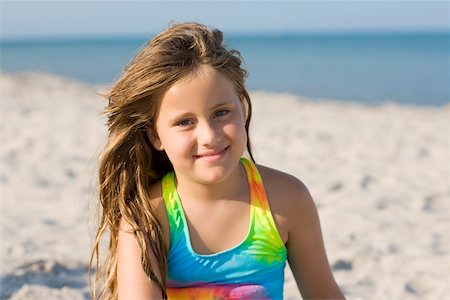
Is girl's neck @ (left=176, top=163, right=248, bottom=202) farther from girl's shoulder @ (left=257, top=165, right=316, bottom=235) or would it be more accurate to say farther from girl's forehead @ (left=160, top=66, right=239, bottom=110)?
girl's forehead @ (left=160, top=66, right=239, bottom=110)

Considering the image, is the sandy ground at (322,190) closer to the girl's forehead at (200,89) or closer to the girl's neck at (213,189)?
the girl's neck at (213,189)

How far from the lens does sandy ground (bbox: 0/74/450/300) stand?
3.53 metres

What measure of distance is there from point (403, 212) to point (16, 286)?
2663 millimetres

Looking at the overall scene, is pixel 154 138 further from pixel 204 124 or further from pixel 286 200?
pixel 286 200

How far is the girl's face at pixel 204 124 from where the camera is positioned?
6.79 ft

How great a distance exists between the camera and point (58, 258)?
3645mm

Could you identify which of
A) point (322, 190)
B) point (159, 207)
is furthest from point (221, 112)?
point (322, 190)

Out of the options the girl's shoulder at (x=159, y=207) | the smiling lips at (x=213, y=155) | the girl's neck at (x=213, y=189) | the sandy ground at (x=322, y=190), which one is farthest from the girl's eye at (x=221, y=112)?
the sandy ground at (x=322, y=190)

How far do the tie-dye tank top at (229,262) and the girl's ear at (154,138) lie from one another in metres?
0.16

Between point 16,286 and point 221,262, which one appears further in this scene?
point 16,286

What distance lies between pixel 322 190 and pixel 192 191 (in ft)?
10.3

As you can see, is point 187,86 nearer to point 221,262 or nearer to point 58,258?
point 221,262

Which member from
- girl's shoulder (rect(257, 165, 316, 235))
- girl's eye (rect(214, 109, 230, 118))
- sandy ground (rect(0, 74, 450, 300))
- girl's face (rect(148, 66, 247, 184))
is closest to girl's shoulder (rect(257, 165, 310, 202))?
girl's shoulder (rect(257, 165, 316, 235))

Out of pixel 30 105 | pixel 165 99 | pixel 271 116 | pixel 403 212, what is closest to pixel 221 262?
pixel 165 99
